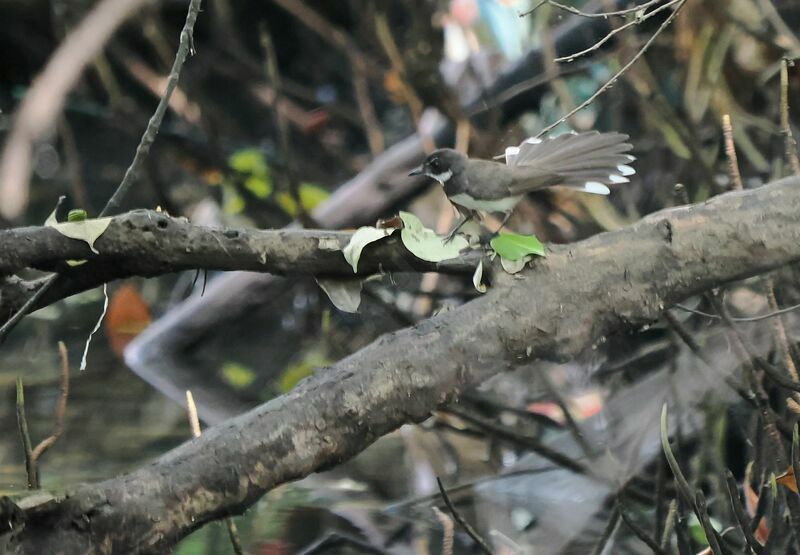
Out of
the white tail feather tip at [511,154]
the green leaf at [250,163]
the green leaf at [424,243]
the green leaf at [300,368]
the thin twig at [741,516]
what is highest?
the green leaf at [250,163]

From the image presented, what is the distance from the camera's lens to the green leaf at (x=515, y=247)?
40.2 inches

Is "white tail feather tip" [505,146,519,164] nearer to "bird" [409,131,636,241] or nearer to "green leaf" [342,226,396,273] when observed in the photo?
"bird" [409,131,636,241]

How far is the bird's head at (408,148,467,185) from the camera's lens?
1254 mm

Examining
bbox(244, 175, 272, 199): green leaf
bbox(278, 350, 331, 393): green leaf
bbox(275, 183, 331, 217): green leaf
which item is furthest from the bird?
bbox(244, 175, 272, 199): green leaf

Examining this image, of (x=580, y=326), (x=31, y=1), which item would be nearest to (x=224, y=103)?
(x=31, y=1)

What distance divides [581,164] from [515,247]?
238mm

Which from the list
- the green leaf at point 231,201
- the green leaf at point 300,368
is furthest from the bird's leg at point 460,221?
the green leaf at point 231,201

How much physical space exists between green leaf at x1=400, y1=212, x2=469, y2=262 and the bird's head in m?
0.21

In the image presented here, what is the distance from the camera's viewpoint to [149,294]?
3025 millimetres

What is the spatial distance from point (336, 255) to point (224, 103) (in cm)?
352

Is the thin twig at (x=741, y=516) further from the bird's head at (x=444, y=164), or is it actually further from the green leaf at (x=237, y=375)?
the green leaf at (x=237, y=375)

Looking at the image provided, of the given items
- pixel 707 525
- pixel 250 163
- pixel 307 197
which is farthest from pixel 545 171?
pixel 250 163

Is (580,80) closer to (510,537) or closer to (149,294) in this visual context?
(149,294)

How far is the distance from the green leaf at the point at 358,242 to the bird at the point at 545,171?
0.19 metres
